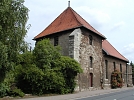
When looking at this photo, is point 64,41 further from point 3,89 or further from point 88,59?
point 3,89

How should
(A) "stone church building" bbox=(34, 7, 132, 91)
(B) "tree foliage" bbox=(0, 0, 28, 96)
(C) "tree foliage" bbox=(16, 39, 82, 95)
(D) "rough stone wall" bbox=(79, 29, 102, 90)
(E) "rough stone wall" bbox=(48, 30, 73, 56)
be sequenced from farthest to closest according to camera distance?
(E) "rough stone wall" bbox=(48, 30, 73, 56)
(D) "rough stone wall" bbox=(79, 29, 102, 90)
(A) "stone church building" bbox=(34, 7, 132, 91)
(C) "tree foliage" bbox=(16, 39, 82, 95)
(B) "tree foliage" bbox=(0, 0, 28, 96)

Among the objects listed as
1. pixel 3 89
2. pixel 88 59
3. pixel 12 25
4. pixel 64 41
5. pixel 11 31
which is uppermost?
pixel 64 41

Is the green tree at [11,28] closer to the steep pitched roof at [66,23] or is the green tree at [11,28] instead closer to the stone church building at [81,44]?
the stone church building at [81,44]

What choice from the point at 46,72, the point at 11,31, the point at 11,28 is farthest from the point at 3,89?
the point at 11,28

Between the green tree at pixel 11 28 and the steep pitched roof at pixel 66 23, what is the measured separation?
1399 centimetres

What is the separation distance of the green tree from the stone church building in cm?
1286

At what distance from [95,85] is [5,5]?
2102 centimetres

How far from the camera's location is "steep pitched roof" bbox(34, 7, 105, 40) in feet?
89.6

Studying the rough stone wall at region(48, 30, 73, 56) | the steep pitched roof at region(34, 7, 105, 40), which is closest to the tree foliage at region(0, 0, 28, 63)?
the rough stone wall at region(48, 30, 73, 56)

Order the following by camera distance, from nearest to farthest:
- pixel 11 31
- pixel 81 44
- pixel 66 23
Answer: pixel 11 31 < pixel 81 44 < pixel 66 23

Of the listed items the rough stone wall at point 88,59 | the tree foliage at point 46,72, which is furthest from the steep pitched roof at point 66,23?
the tree foliage at point 46,72

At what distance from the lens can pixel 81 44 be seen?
86.8 ft

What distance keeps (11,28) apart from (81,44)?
1522 centimetres

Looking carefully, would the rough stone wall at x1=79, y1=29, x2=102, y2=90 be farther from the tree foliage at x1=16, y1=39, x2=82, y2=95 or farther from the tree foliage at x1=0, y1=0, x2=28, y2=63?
the tree foliage at x1=0, y1=0, x2=28, y2=63
